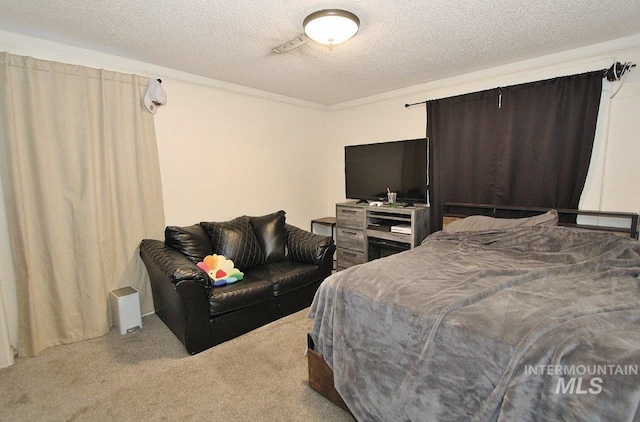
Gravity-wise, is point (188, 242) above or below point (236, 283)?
above

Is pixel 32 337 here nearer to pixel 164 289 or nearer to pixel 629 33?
pixel 164 289

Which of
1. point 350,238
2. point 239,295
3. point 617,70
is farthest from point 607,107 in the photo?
point 239,295

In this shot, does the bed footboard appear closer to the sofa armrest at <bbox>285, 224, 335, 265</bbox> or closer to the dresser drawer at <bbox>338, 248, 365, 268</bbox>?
the sofa armrest at <bbox>285, 224, 335, 265</bbox>

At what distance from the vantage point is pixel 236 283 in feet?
8.75

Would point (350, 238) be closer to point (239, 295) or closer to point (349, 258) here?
point (349, 258)

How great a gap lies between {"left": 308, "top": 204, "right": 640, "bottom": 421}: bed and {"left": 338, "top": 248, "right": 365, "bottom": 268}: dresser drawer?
1506mm

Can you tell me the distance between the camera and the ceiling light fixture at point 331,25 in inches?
75.4

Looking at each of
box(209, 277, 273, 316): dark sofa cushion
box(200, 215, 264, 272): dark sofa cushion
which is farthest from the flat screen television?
box(209, 277, 273, 316): dark sofa cushion

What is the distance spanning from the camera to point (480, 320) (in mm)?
1323

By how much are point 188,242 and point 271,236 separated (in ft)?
2.90

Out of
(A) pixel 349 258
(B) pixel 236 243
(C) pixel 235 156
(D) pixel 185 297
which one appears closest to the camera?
(D) pixel 185 297

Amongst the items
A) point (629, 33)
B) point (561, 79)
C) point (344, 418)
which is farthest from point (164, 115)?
point (629, 33)

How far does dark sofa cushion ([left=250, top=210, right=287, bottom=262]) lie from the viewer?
11.0ft

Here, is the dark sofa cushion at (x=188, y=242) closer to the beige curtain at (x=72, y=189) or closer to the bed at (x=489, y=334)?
the beige curtain at (x=72, y=189)
